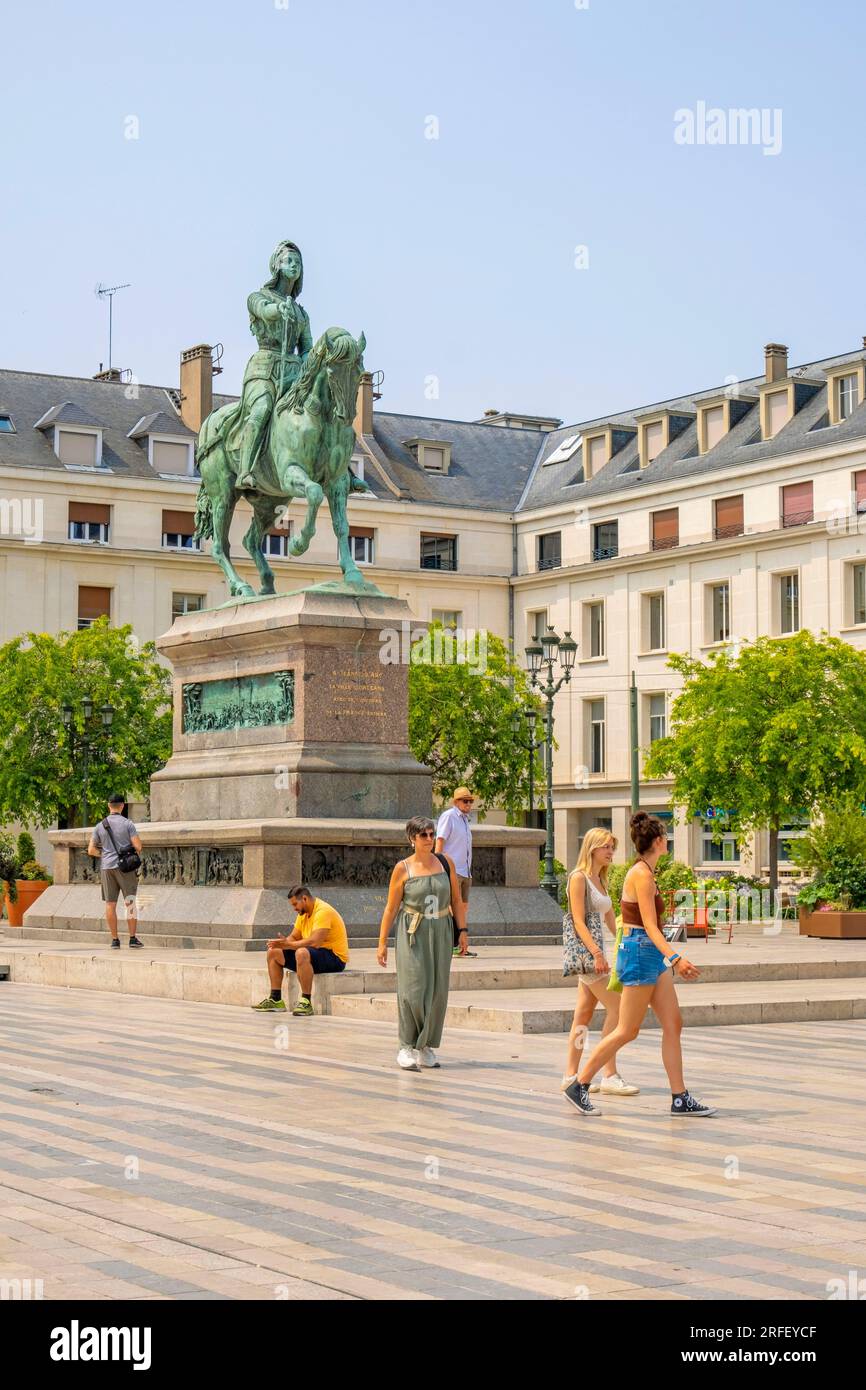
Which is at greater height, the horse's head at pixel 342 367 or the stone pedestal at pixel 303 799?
the horse's head at pixel 342 367

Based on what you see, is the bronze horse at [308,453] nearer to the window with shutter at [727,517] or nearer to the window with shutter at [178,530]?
the window with shutter at [727,517]

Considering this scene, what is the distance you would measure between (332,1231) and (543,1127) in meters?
2.89

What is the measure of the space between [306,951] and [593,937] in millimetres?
5290

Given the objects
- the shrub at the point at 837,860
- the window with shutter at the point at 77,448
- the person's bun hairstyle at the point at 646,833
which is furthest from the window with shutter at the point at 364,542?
the person's bun hairstyle at the point at 646,833

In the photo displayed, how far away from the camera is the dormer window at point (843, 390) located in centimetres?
5806

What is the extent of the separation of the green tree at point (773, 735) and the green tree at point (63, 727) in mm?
14490

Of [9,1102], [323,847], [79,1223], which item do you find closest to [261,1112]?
[9,1102]

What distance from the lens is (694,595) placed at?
62594 millimetres

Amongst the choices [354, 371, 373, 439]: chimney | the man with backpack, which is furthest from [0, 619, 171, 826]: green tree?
the man with backpack

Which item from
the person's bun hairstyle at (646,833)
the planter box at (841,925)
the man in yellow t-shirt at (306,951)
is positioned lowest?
the planter box at (841,925)

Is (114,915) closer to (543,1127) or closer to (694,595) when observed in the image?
(543,1127)

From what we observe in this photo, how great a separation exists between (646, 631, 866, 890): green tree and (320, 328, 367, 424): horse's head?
27592 mm

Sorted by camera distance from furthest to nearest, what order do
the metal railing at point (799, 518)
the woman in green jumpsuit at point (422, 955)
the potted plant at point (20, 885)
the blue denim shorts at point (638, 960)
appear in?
the metal railing at point (799, 518) → the potted plant at point (20, 885) → the woman in green jumpsuit at point (422, 955) → the blue denim shorts at point (638, 960)

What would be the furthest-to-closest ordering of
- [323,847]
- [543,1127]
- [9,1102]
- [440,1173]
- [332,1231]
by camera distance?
[323,847] < [9,1102] < [543,1127] < [440,1173] < [332,1231]
